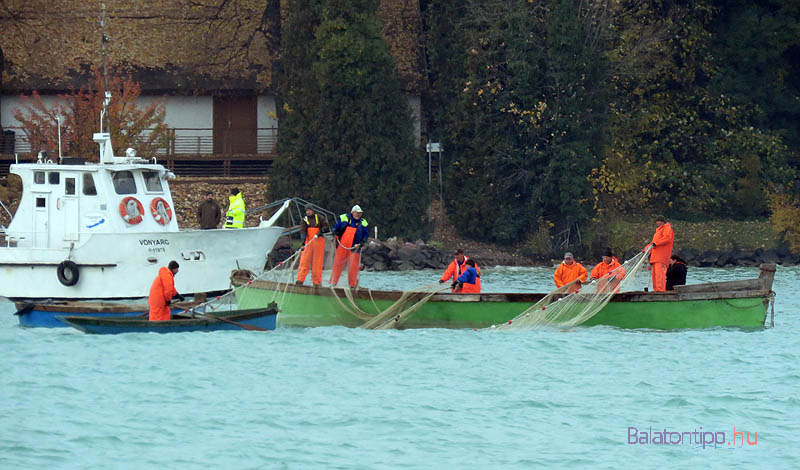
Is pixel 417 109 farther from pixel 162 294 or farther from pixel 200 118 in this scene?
pixel 162 294

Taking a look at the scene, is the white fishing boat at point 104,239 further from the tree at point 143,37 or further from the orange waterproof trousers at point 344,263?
the tree at point 143,37

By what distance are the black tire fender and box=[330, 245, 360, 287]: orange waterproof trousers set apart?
726cm

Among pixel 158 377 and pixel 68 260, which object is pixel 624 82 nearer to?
pixel 68 260

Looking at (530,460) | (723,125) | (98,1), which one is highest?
(98,1)

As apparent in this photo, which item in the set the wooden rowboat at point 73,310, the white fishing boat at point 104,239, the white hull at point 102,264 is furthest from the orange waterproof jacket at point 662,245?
the white hull at point 102,264

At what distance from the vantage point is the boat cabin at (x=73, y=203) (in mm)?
33188

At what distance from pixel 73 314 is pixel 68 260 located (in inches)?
195

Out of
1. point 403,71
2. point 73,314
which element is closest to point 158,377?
point 73,314

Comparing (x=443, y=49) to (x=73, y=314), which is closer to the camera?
(x=73, y=314)

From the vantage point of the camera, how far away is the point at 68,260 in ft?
106

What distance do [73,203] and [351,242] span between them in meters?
8.23

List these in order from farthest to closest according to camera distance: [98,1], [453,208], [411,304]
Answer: [98,1]
[453,208]
[411,304]

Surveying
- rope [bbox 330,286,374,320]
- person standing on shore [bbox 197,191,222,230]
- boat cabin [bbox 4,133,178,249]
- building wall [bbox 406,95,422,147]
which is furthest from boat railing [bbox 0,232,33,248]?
building wall [bbox 406,95,422,147]

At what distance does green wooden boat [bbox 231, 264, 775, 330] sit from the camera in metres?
26.8
